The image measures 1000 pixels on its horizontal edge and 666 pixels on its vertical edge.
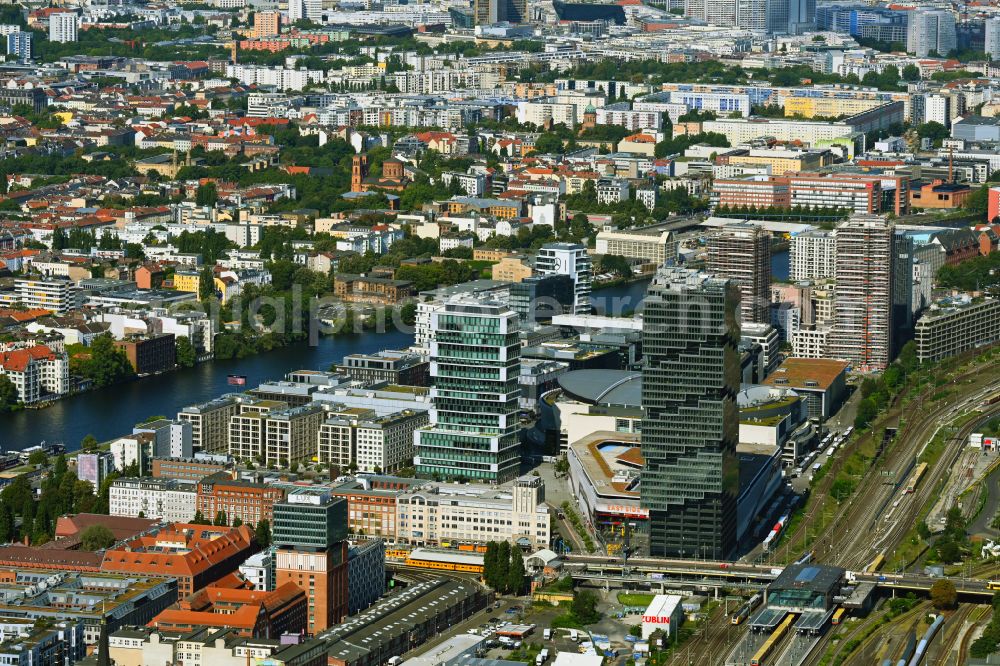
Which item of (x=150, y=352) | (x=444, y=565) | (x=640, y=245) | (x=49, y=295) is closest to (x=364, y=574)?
(x=444, y=565)

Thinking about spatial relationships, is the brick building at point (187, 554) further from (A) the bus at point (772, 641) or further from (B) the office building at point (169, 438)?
(A) the bus at point (772, 641)

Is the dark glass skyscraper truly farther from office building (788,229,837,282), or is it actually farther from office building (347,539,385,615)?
office building (788,229,837,282)

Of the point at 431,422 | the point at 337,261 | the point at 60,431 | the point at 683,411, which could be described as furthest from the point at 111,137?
the point at 683,411

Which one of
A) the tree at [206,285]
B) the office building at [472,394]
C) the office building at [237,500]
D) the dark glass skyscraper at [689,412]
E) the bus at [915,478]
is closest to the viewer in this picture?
the dark glass skyscraper at [689,412]

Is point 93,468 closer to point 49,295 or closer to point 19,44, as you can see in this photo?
point 49,295

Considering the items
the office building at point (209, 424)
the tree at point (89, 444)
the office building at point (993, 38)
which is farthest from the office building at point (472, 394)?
the office building at point (993, 38)

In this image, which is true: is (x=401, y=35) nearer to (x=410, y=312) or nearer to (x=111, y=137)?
(x=111, y=137)
